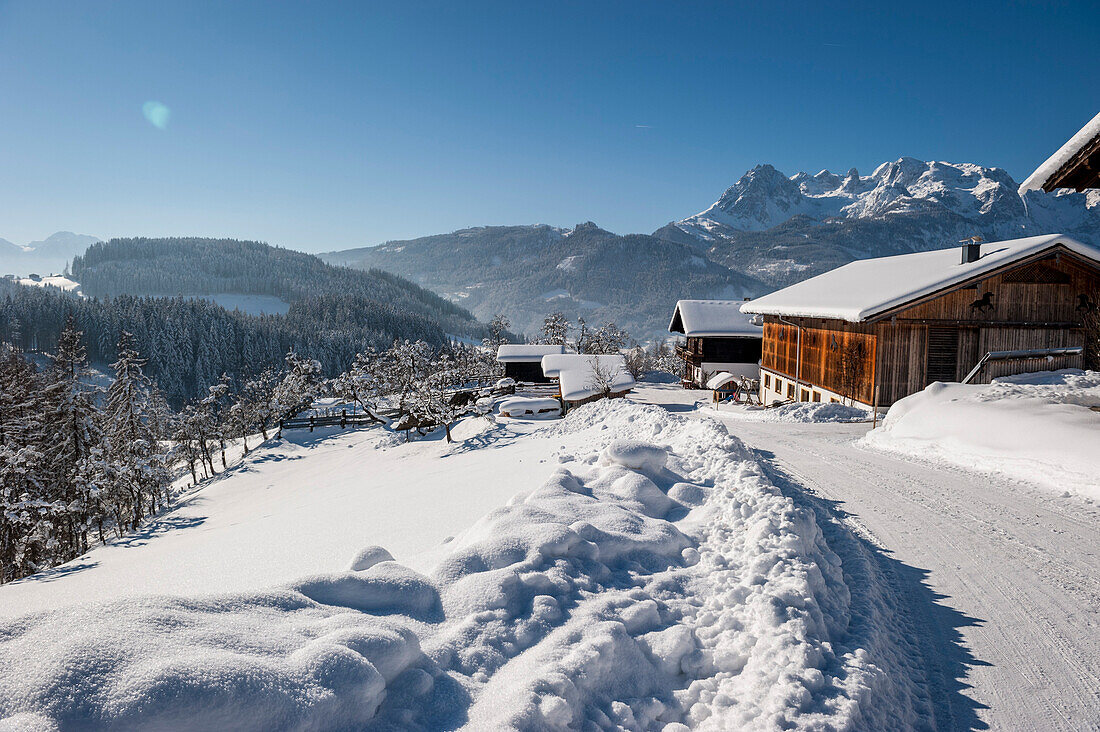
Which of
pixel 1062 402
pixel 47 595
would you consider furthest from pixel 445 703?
pixel 1062 402

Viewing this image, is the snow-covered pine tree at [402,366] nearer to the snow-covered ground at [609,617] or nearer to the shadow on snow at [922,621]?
the snow-covered ground at [609,617]

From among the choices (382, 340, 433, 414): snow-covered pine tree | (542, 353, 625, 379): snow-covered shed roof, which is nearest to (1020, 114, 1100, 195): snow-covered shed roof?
(542, 353, 625, 379): snow-covered shed roof

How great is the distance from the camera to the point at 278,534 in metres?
9.23

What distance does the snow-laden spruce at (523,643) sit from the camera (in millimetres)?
2832

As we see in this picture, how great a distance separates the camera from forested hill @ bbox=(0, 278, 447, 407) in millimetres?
103312

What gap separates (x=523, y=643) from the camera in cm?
432

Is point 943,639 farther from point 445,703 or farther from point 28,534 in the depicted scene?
point 28,534

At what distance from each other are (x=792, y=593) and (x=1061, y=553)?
4900 millimetres

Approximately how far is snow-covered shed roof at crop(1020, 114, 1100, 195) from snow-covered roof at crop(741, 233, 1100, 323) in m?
10.3

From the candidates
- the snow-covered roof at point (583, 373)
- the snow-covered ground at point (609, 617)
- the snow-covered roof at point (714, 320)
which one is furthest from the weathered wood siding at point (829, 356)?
the snow-covered ground at point (609, 617)

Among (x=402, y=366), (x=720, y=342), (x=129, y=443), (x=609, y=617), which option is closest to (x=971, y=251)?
(x=720, y=342)

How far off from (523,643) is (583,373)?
3258 centimetres

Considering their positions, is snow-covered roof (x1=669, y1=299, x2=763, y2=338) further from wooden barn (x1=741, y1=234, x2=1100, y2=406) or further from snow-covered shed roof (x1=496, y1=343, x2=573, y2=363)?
wooden barn (x1=741, y1=234, x2=1100, y2=406)

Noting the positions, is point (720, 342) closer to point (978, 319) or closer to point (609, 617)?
point (978, 319)
